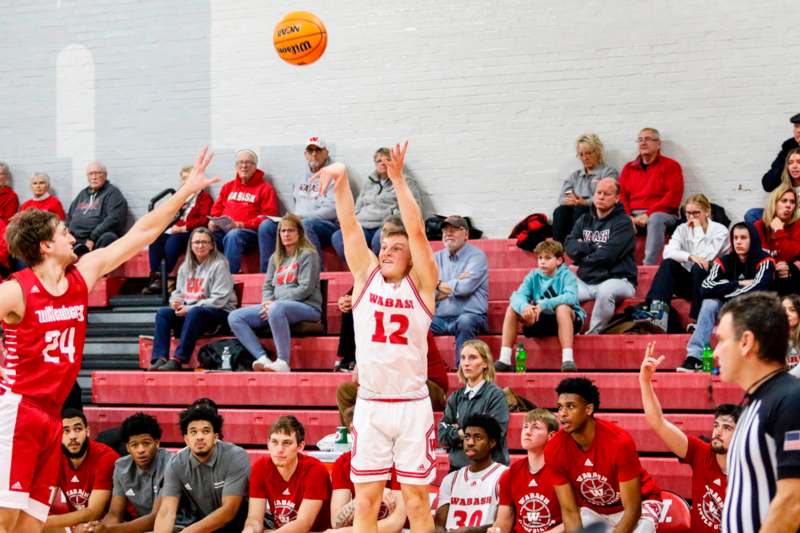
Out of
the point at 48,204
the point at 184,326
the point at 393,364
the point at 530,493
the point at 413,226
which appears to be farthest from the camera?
the point at 48,204

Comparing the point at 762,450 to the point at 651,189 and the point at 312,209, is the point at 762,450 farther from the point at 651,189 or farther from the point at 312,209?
the point at 312,209

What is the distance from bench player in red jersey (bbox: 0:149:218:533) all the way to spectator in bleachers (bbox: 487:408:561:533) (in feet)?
10.1

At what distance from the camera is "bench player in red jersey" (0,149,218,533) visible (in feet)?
18.5

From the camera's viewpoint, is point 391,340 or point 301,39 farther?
point 301,39

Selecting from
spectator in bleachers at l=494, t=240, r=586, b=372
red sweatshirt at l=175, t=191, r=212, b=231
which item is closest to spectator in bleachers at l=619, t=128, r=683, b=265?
spectator in bleachers at l=494, t=240, r=586, b=372

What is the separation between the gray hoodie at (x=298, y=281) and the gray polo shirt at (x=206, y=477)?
2.49 meters

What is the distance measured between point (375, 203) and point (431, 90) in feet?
5.33

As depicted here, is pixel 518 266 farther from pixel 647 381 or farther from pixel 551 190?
pixel 647 381

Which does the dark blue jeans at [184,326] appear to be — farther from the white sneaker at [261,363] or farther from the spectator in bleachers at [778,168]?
the spectator in bleachers at [778,168]

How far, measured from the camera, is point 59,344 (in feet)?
18.9

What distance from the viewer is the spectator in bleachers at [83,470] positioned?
29.2 ft

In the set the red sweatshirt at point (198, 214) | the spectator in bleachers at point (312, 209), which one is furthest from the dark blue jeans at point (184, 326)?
the red sweatshirt at point (198, 214)

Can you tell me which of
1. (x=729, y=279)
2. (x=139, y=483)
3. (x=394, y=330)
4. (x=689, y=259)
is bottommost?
(x=139, y=483)

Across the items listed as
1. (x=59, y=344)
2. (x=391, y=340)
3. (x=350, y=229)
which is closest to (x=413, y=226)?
(x=350, y=229)
